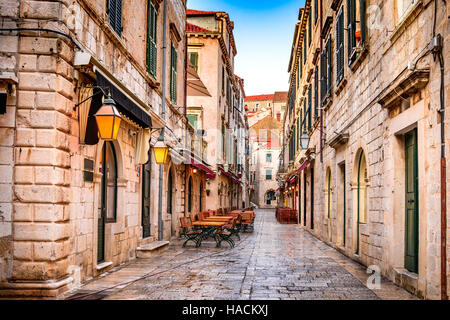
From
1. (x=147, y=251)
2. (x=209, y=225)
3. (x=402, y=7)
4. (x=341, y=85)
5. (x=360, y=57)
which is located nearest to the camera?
(x=402, y=7)

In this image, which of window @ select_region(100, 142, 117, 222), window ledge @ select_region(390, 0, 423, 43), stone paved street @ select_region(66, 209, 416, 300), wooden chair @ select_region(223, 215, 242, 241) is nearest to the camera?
window ledge @ select_region(390, 0, 423, 43)

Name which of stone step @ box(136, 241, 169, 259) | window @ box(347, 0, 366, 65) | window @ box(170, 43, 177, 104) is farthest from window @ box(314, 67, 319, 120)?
stone step @ box(136, 241, 169, 259)

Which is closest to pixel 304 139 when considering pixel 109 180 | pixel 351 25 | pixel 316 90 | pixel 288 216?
pixel 316 90

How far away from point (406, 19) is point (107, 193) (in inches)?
248

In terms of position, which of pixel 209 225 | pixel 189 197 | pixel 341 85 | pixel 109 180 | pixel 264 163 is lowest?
pixel 209 225

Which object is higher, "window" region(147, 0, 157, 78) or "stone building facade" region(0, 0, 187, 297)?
"window" region(147, 0, 157, 78)

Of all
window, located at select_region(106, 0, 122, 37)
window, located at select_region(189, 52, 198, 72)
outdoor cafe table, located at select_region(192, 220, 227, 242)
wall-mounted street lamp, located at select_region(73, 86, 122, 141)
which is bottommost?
outdoor cafe table, located at select_region(192, 220, 227, 242)

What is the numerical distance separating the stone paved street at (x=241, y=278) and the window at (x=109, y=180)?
3.92ft

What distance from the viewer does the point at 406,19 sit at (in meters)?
6.79

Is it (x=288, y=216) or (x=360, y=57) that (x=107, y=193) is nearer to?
(x=360, y=57)

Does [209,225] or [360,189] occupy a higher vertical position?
[360,189]

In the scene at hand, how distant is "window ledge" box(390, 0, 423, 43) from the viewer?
629cm

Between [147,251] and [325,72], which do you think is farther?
[325,72]

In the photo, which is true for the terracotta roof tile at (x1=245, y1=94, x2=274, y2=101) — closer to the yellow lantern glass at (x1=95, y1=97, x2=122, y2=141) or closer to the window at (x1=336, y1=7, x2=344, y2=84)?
the window at (x1=336, y1=7, x2=344, y2=84)
